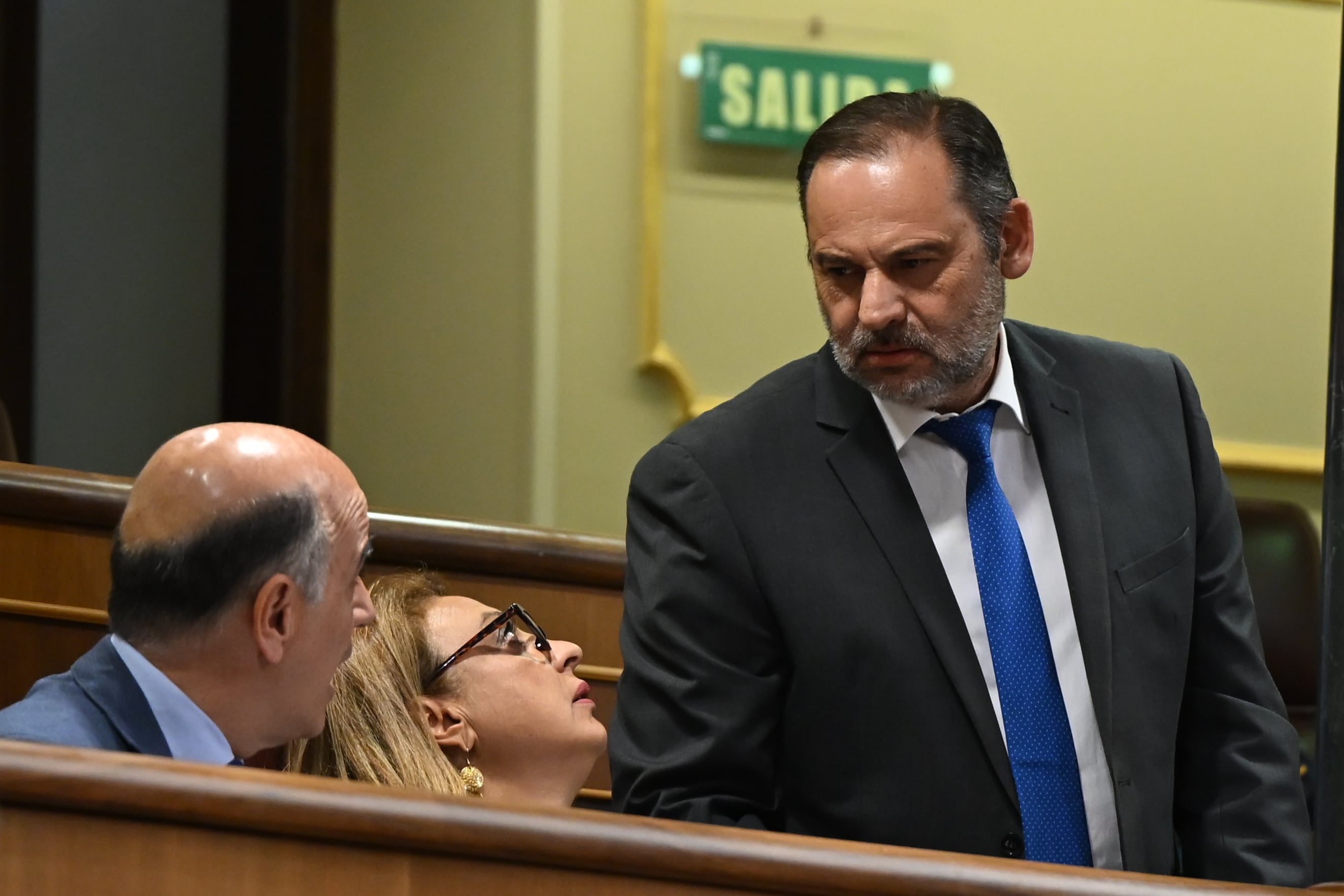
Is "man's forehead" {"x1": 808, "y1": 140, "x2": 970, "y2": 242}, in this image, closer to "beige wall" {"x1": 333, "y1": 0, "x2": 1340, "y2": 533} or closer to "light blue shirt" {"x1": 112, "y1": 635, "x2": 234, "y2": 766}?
"light blue shirt" {"x1": 112, "y1": 635, "x2": 234, "y2": 766}

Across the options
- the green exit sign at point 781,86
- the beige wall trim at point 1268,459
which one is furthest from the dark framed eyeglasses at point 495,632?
the beige wall trim at point 1268,459

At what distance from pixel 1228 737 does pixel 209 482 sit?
0.99 metres

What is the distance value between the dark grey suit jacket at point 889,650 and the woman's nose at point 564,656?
20.1 inches

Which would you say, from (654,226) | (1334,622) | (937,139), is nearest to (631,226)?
(654,226)

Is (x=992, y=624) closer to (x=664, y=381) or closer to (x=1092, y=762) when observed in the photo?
(x=1092, y=762)

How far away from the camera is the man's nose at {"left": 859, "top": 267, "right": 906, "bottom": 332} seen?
5.04 feet

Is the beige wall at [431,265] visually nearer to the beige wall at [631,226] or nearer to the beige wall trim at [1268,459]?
the beige wall at [631,226]

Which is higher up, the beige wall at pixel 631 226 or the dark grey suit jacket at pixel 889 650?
the beige wall at pixel 631 226

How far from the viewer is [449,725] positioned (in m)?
1.99

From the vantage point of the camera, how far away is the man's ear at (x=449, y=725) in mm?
1974

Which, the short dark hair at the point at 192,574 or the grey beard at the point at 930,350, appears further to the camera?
the grey beard at the point at 930,350

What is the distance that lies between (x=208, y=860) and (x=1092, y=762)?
2.93ft

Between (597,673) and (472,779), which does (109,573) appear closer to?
(472,779)

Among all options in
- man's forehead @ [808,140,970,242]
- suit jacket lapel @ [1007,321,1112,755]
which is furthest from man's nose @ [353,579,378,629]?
suit jacket lapel @ [1007,321,1112,755]
